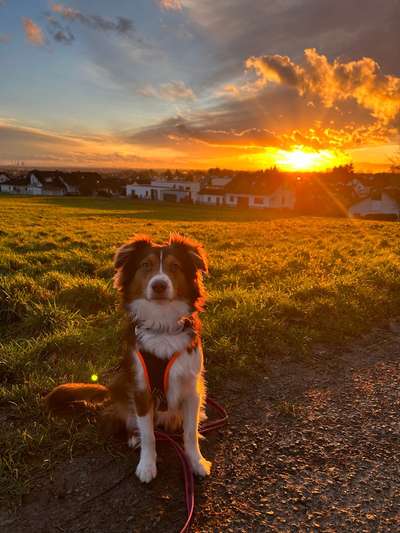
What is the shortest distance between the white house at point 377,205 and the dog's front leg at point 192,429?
241ft

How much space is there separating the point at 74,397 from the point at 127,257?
1.48 metres

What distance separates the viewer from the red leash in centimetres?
284

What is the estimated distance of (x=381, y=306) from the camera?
748 centimetres

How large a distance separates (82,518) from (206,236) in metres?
16.6

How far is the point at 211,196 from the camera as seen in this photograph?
286 feet

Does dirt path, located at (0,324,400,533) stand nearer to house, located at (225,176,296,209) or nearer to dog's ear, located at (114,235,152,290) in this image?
dog's ear, located at (114,235,152,290)

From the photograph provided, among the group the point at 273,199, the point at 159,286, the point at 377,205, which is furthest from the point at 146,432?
the point at 377,205

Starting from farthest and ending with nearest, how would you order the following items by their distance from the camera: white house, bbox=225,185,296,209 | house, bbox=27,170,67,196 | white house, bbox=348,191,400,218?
house, bbox=27,170,67,196
white house, bbox=225,185,296,209
white house, bbox=348,191,400,218

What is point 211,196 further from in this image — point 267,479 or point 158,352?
point 267,479

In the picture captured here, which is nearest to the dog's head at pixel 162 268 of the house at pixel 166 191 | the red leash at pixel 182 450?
the red leash at pixel 182 450

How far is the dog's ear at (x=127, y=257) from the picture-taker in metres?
3.67

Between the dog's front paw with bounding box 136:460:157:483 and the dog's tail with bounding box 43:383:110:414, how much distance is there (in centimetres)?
84

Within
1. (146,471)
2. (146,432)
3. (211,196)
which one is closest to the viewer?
(146,471)

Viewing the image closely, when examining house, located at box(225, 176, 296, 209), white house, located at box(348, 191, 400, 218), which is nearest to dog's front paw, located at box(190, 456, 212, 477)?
house, located at box(225, 176, 296, 209)
